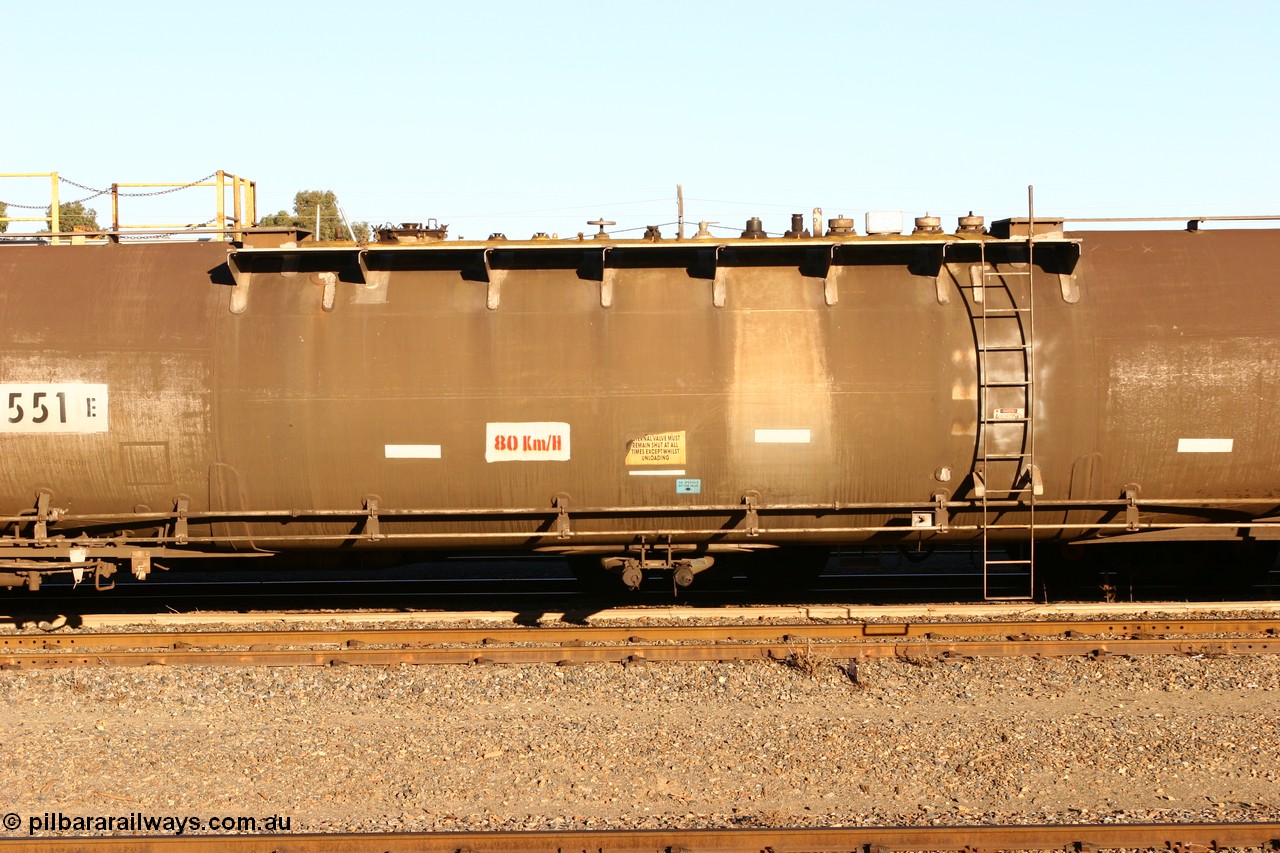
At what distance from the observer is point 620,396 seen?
10.2 metres

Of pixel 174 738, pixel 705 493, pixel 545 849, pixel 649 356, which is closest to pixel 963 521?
pixel 705 493

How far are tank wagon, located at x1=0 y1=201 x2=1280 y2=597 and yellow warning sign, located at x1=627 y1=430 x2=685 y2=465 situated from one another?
0.07ft

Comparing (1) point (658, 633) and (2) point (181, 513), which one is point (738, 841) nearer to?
(1) point (658, 633)

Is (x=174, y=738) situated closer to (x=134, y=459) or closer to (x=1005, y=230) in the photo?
(x=134, y=459)

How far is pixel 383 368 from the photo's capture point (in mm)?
10211

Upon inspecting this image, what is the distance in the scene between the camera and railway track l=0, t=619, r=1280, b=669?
10016 mm

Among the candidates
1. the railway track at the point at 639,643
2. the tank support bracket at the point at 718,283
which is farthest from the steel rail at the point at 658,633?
the tank support bracket at the point at 718,283

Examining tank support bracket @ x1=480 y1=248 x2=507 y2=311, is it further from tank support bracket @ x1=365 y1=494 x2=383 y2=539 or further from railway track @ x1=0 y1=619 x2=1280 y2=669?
railway track @ x1=0 y1=619 x2=1280 y2=669

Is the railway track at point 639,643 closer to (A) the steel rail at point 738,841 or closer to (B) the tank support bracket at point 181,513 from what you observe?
(B) the tank support bracket at point 181,513

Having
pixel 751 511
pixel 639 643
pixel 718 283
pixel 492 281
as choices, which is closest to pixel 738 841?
pixel 639 643

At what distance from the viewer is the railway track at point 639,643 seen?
10016 millimetres

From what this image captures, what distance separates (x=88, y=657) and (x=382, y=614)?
9.54 ft

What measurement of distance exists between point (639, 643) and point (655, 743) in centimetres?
235

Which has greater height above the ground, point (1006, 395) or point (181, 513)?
point (1006, 395)
